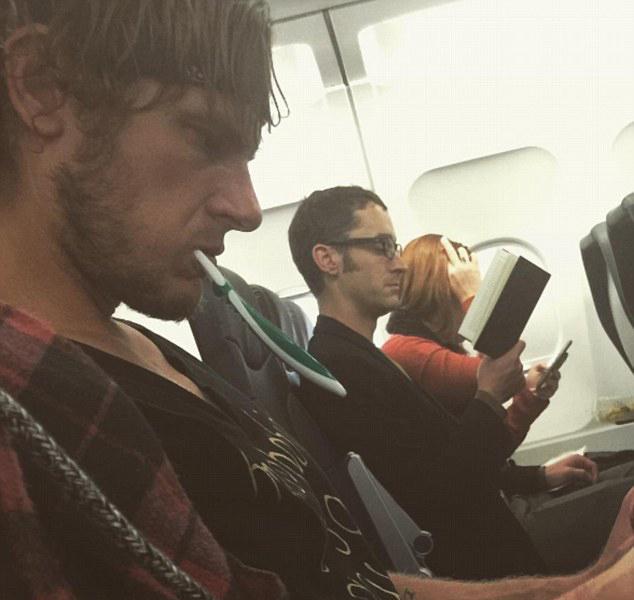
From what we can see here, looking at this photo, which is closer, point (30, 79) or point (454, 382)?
point (30, 79)

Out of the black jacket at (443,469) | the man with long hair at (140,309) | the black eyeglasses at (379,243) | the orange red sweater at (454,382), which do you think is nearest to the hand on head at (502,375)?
the black jacket at (443,469)

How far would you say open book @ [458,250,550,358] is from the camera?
5.88ft

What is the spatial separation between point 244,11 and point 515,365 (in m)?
1.23

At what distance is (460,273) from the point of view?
255cm

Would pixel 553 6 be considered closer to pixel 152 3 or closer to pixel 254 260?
pixel 254 260

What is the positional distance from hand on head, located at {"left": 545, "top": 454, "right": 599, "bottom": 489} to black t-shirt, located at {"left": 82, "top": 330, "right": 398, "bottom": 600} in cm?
142

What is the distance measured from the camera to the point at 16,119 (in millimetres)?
691

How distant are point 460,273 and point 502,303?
0.73 metres

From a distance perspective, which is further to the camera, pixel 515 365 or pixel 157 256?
pixel 515 365

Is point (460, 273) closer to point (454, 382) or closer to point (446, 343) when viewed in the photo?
point (446, 343)

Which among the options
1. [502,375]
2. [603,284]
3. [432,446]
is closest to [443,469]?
[432,446]

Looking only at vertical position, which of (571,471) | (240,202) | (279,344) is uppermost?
(240,202)

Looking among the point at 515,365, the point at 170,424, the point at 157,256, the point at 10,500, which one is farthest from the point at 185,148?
the point at 515,365

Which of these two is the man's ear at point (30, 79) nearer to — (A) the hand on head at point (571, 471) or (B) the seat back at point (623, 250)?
(B) the seat back at point (623, 250)
